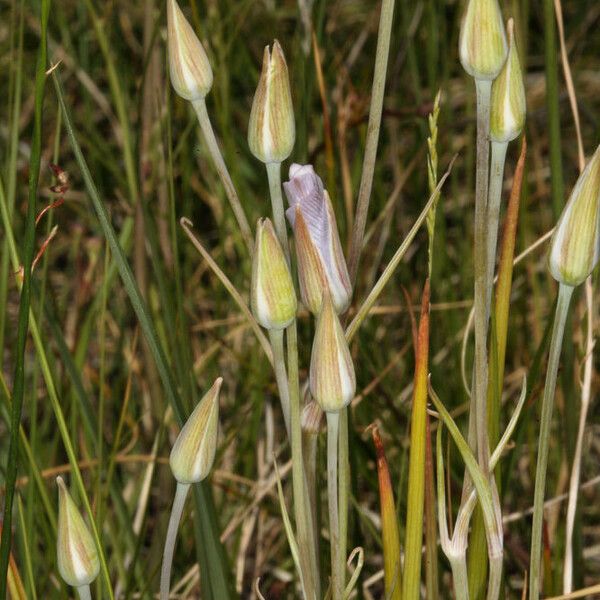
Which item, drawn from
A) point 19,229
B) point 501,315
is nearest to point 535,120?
point 19,229

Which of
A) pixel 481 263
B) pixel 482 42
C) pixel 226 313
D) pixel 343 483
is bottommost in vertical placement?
pixel 226 313

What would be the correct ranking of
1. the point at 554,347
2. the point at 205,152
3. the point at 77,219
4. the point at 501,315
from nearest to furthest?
the point at 554,347
the point at 501,315
the point at 205,152
the point at 77,219

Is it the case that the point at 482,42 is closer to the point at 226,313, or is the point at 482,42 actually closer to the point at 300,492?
the point at 300,492

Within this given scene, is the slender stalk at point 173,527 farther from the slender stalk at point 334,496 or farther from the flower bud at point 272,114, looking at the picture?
the flower bud at point 272,114

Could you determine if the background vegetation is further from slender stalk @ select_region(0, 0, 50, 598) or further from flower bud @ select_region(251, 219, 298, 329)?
flower bud @ select_region(251, 219, 298, 329)

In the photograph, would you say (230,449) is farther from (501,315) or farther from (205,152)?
(501,315)

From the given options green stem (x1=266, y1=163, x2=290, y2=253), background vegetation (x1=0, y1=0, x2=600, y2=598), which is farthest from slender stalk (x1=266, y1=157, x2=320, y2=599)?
background vegetation (x1=0, y1=0, x2=600, y2=598)

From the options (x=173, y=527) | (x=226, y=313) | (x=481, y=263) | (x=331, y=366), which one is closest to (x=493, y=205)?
(x=481, y=263)
